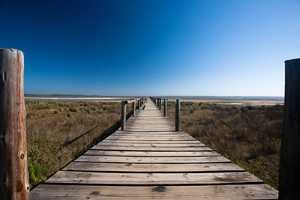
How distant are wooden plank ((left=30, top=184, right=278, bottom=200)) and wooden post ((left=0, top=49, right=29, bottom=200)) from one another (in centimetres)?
71

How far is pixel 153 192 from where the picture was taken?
2186 mm

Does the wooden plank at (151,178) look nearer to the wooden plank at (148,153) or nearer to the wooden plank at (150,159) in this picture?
the wooden plank at (150,159)

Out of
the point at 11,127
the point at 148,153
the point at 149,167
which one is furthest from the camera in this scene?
the point at 148,153

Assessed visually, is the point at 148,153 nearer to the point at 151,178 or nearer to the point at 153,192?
the point at 151,178

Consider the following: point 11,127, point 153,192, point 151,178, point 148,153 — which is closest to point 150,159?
point 148,153

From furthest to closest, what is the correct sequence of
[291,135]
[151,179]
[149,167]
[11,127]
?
[149,167] < [151,179] < [11,127] < [291,135]

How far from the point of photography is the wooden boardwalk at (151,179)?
2.13 metres

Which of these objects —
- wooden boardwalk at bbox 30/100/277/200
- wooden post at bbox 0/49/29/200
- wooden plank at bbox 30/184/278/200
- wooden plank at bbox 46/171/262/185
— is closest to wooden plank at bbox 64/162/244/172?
wooden boardwalk at bbox 30/100/277/200

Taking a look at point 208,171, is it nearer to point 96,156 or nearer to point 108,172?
point 108,172

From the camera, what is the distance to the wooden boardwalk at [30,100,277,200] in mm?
2127

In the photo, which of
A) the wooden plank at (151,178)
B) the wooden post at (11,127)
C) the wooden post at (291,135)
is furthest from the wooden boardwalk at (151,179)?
the wooden post at (291,135)

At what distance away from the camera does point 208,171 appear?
2.82m

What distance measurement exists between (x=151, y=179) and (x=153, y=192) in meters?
0.34

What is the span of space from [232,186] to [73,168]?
2.05 metres
